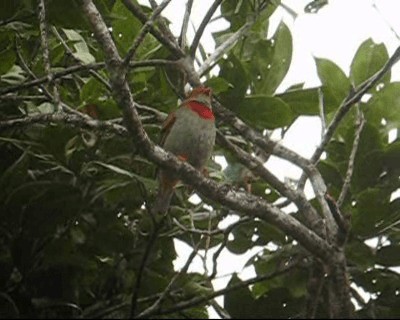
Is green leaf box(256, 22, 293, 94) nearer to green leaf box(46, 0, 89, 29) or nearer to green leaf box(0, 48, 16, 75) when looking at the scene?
green leaf box(46, 0, 89, 29)

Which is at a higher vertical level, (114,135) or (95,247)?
(114,135)

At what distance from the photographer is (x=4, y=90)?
279 cm

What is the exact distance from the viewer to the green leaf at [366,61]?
11.1 ft

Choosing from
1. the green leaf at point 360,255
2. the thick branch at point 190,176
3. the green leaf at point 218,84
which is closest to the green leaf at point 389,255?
the green leaf at point 360,255

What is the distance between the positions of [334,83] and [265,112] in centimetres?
36

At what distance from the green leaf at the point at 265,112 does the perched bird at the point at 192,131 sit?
5.8 inches

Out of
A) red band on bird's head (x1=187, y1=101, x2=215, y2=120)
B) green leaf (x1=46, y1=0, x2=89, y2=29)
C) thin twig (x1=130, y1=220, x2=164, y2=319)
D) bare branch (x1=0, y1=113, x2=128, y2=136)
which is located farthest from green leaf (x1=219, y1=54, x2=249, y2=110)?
thin twig (x1=130, y1=220, x2=164, y2=319)

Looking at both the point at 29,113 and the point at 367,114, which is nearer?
the point at 29,113

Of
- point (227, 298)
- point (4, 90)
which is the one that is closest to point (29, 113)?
point (4, 90)

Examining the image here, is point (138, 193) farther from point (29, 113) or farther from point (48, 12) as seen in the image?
point (48, 12)

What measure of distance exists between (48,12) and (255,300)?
1.35 metres

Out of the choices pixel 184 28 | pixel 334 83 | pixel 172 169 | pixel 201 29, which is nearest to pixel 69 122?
pixel 172 169

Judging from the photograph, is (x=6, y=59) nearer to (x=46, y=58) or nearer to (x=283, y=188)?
(x=46, y=58)

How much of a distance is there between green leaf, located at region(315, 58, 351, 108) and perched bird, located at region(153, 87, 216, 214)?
466mm
